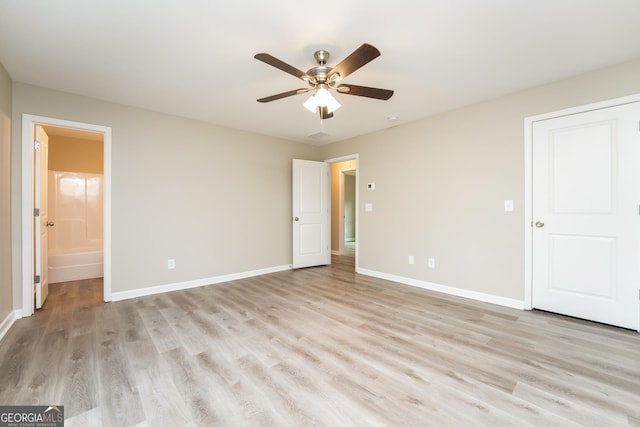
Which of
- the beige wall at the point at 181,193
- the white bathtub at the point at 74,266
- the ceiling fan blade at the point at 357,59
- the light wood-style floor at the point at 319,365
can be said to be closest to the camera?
the light wood-style floor at the point at 319,365

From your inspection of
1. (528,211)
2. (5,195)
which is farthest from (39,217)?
(528,211)

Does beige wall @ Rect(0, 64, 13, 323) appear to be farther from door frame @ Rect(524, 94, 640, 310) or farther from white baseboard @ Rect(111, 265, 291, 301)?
door frame @ Rect(524, 94, 640, 310)

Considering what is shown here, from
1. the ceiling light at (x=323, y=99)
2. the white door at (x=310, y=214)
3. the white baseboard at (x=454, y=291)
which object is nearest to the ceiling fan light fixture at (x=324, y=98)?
the ceiling light at (x=323, y=99)

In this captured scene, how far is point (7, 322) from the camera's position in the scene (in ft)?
7.93

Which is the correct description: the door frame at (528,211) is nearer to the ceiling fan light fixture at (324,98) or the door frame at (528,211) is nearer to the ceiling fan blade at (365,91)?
the ceiling fan blade at (365,91)

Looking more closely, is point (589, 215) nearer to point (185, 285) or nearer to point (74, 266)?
point (185, 285)

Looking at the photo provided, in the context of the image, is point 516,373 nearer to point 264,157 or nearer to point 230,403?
point 230,403

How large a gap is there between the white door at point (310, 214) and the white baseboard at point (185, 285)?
56 centimetres

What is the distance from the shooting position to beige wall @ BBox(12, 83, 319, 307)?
3109 mm

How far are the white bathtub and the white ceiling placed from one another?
108 inches

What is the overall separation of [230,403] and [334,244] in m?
5.48

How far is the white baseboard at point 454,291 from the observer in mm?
2983

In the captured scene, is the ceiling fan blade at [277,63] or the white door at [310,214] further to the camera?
the white door at [310,214]

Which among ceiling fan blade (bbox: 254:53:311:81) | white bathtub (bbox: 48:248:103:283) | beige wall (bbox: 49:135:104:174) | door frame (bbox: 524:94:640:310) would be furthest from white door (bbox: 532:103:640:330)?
beige wall (bbox: 49:135:104:174)
